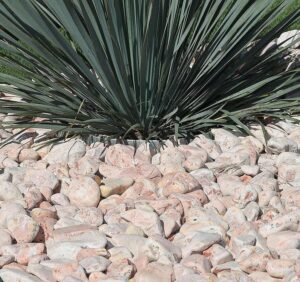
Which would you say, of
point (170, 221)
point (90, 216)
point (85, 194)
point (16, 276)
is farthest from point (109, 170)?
point (16, 276)

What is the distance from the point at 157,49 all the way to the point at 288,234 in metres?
1.45

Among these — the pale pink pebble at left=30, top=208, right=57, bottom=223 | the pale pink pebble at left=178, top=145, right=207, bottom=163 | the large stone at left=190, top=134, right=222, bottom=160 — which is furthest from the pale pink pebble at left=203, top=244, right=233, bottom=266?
the large stone at left=190, top=134, right=222, bottom=160

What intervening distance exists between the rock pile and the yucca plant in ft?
Result: 0.57

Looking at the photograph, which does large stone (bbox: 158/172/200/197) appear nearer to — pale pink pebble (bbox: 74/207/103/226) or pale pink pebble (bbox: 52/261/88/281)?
pale pink pebble (bbox: 74/207/103/226)

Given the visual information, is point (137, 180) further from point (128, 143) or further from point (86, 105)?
point (86, 105)

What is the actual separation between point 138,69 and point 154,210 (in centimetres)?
106

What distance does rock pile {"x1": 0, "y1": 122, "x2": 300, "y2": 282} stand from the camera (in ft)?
10.2

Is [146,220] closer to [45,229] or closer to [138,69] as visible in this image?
[45,229]

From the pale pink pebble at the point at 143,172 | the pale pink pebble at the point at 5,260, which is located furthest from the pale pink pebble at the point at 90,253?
the pale pink pebble at the point at 143,172

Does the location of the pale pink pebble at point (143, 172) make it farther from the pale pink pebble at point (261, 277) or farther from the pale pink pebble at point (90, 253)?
the pale pink pebble at point (261, 277)

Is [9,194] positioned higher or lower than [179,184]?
lower

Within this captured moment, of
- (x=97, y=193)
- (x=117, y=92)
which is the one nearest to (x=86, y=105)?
(x=117, y=92)

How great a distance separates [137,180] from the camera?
3.95 metres

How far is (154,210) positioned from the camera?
Result: 3.60 m
